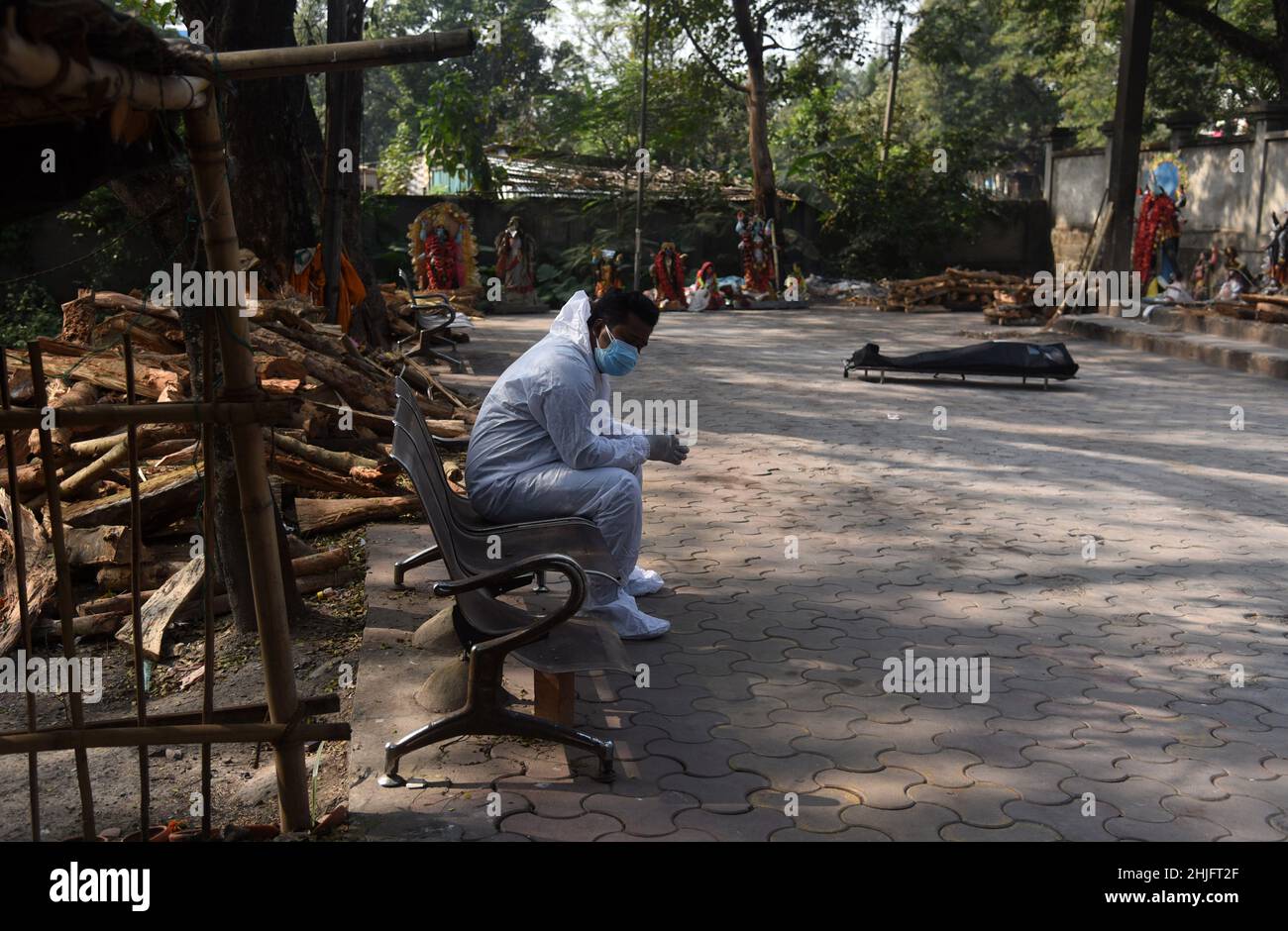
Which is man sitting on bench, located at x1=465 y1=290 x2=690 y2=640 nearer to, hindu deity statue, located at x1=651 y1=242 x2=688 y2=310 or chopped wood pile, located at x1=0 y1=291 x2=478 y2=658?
chopped wood pile, located at x1=0 y1=291 x2=478 y2=658

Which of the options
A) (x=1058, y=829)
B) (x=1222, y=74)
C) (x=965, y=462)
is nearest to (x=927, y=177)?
(x=1222, y=74)

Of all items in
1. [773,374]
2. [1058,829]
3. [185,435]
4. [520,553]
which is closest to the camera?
[1058,829]

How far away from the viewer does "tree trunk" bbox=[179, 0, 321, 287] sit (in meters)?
9.29

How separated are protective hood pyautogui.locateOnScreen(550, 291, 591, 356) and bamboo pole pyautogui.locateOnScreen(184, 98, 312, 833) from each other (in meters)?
1.75

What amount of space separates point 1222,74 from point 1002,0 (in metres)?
7.96

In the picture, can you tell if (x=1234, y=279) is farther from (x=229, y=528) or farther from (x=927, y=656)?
(x=229, y=528)

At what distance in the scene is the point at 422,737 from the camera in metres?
3.78


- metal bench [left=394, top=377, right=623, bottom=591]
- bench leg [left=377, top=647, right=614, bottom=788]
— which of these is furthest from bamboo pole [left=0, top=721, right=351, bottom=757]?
metal bench [left=394, top=377, right=623, bottom=591]

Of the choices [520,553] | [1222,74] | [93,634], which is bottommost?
[93,634]

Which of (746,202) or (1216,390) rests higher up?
(746,202)

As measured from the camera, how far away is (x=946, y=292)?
83.1 feet

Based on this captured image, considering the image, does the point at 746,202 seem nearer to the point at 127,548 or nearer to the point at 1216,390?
the point at 1216,390

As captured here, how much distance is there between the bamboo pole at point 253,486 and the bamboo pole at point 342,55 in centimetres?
18

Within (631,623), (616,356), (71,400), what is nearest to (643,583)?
(631,623)
